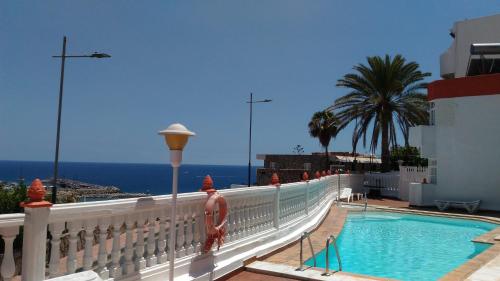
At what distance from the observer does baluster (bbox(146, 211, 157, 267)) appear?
495cm

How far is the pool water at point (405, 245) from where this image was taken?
348 inches

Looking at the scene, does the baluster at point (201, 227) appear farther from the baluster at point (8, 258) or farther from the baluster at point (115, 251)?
the baluster at point (8, 258)

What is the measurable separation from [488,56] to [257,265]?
19.9 m

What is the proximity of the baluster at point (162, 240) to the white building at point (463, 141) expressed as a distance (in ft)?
55.3

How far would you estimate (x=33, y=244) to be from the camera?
3.40 m

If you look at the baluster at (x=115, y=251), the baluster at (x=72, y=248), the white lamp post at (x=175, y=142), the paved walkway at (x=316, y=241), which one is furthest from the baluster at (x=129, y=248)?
the paved walkway at (x=316, y=241)

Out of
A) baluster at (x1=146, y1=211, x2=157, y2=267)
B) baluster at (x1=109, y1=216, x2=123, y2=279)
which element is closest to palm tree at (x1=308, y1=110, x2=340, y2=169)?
baluster at (x1=146, y1=211, x2=157, y2=267)

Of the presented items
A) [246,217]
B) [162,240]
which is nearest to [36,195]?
[162,240]

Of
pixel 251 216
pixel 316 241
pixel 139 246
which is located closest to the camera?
pixel 139 246

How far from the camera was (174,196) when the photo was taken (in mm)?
4758

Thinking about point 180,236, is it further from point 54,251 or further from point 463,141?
point 463,141

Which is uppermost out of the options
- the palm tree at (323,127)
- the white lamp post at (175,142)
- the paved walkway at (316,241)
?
the palm tree at (323,127)

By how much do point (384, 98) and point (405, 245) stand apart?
17.3 m

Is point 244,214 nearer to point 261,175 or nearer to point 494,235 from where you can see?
point 494,235
